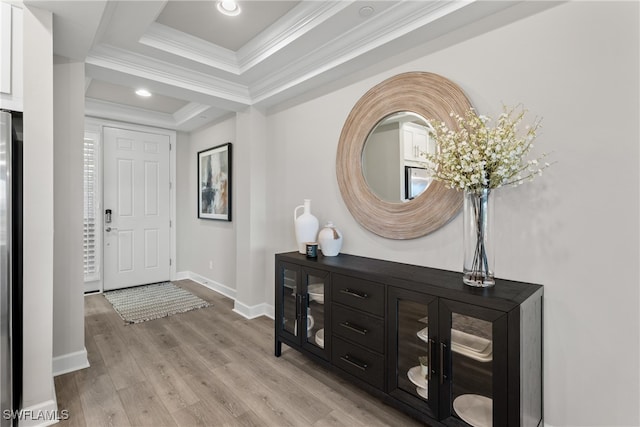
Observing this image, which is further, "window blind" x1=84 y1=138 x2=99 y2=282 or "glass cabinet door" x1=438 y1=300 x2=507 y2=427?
A: "window blind" x1=84 y1=138 x2=99 y2=282

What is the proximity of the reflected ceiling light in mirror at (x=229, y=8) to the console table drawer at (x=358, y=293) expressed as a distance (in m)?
1.92

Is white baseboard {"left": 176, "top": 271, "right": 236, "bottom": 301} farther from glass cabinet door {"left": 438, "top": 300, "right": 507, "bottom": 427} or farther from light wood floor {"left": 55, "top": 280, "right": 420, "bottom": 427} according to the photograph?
glass cabinet door {"left": 438, "top": 300, "right": 507, "bottom": 427}

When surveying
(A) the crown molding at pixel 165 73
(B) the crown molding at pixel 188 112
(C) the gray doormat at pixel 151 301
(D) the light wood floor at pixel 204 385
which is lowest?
(D) the light wood floor at pixel 204 385

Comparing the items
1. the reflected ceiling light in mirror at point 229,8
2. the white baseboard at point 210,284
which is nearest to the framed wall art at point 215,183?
the white baseboard at point 210,284

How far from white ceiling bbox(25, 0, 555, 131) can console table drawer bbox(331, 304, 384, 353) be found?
Answer: 1.77 meters

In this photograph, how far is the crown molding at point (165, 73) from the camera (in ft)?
8.18

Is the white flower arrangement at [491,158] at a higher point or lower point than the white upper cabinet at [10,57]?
lower

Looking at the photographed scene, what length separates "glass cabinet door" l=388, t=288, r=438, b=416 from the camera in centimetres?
167

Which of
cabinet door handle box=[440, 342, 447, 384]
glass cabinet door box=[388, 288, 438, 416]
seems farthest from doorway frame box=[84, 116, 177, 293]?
cabinet door handle box=[440, 342, 447, 384]

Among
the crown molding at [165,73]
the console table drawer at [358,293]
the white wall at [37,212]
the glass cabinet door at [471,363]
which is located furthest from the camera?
the crown molding at [165,73]

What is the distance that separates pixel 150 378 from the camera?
7.73 feet

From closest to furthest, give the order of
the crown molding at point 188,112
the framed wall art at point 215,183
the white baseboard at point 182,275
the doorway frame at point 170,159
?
the crown molding at point 188,112, the framed wall art at point 215,183, the doorway frame at point 170,159, the white baseboard at point 182,275

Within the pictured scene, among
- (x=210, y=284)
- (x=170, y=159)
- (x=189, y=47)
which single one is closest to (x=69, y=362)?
(x=210, y=284)

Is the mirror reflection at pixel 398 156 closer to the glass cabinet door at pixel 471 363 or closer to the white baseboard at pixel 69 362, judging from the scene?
the glass cabinet door at pixel 471 363
